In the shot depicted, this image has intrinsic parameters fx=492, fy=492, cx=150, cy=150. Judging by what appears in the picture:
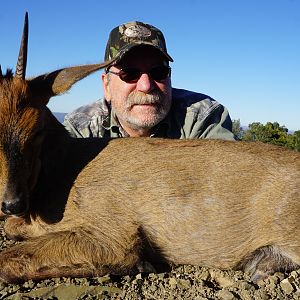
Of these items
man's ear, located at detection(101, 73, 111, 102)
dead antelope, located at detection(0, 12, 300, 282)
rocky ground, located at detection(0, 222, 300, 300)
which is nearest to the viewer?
rocky ground, located at detection(0, 222, 300, 300)

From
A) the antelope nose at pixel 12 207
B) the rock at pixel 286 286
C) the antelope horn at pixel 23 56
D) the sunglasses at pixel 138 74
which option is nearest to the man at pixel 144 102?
the sunglasses at pixel 138 74

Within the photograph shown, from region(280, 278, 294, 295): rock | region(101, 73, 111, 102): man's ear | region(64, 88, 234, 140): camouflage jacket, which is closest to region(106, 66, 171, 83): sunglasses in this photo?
region(64, 88, 234, 140): camouflage jacket

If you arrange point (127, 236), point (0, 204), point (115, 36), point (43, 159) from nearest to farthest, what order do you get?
point (0, 204)
point (127, 236)
point (43, 159)
point (115, 36)

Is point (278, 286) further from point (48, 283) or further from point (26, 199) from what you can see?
point (26, 199)

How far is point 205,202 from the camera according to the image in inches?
229

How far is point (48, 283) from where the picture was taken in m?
5.35

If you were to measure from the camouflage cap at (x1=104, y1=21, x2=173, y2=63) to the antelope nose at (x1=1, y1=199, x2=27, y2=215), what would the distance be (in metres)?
4.60

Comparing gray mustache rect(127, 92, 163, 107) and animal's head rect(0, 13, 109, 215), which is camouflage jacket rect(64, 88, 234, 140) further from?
animal's head rect(0, 13, 109, 215)

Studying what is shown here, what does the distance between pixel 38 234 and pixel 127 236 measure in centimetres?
117

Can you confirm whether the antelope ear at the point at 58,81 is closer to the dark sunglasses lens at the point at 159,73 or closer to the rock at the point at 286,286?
the rock at the point at 286,286

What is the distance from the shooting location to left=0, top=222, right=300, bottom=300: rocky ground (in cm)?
514

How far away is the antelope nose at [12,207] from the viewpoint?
16.9 ft

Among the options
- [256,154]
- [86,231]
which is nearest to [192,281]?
[86,231]

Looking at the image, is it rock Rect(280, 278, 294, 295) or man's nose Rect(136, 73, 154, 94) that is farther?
man's nose Rect(136, 73, 154, 94)
